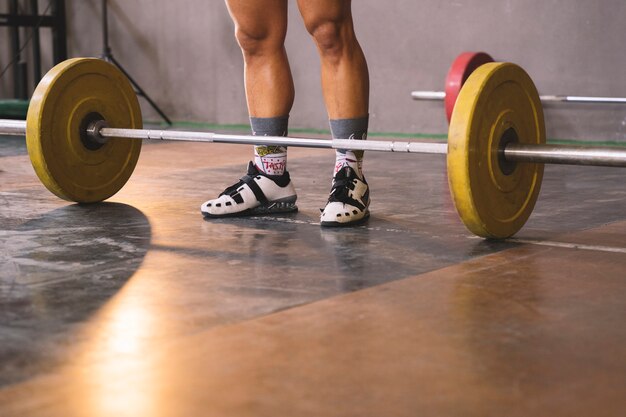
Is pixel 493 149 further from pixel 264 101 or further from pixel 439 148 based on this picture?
pixel 264 101

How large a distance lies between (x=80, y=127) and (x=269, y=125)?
45 cm

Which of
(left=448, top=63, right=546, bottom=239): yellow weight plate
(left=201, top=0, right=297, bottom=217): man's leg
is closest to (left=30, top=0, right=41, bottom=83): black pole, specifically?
(left=201, top=0, right=297, bottom=217): man's leg

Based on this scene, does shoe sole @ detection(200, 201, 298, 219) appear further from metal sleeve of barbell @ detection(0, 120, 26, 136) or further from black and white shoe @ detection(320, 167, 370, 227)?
metal sleeve of barbell @ detection(0, 120, 26, 136)

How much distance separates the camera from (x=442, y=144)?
171cm

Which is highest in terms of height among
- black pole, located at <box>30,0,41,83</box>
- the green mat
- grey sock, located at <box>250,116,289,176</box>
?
black pole, located at <box>30,0,41,83</box>

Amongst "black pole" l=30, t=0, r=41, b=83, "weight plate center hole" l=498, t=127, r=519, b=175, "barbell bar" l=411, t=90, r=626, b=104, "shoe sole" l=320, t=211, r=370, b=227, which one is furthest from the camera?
"black pole" l=30, t=0, r=41, b=83

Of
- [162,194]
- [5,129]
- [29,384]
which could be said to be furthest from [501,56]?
[29,384]

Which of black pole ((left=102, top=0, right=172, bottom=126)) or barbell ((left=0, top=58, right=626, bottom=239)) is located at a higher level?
black pole ((left=102, top=0, right=172, bottom=126))

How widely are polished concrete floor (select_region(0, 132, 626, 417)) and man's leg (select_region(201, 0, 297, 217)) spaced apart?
0.22ft

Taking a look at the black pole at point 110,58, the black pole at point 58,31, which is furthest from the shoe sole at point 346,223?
the black pole at point 58,31

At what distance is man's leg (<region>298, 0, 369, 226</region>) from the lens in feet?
6.19

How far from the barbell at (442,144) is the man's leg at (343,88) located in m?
0.17

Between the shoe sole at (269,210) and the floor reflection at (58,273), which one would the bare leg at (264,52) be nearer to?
the shoe sole at (269,210)

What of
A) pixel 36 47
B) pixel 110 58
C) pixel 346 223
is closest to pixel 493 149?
pixel 346 223
